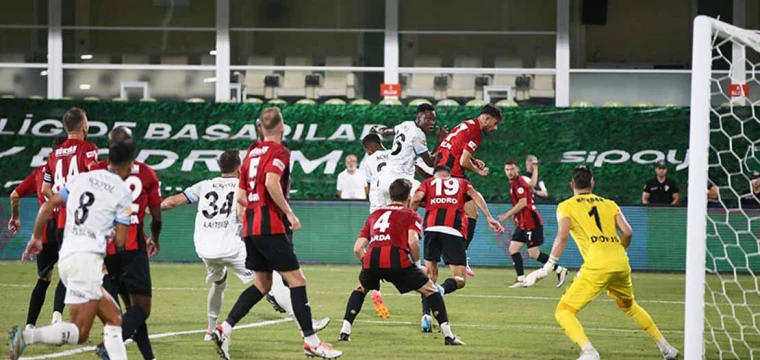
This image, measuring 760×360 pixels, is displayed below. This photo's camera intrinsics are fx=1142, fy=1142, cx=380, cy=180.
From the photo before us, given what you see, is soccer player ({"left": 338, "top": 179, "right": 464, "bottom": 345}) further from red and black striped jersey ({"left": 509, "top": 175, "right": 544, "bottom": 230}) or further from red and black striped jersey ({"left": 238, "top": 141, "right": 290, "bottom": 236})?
red and black striped jersey ({"left": 509, "top": 175, "right": 544, "bottom": 230})

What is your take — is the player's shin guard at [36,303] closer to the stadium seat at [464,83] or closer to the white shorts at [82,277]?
the white shorts at [82,277]

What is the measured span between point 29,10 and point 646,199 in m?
16.2

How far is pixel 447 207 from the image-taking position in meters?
12.7

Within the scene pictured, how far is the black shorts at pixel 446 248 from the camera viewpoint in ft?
41.4

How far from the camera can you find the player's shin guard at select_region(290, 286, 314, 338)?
9.22 m

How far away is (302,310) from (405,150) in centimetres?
532

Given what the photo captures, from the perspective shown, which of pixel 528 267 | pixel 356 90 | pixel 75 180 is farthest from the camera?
pixel 356 90

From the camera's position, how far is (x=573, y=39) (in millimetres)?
28781

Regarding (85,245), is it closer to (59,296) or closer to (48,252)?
(59,296)

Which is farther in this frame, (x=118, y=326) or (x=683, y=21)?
(x=683, y=21)

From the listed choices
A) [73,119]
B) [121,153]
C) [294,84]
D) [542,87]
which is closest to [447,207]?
[73,119]

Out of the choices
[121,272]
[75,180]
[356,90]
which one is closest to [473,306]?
[121,272]

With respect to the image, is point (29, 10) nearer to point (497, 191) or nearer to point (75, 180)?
point (497, 191)

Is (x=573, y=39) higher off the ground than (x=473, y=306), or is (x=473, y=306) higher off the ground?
(x=573, y=39)
